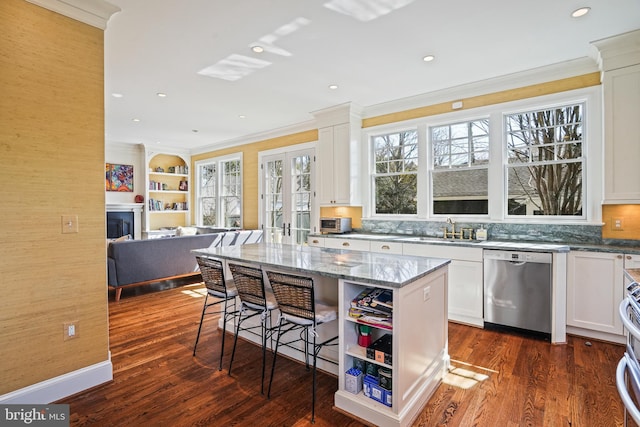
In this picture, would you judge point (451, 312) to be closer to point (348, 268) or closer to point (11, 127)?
point (348, 268)

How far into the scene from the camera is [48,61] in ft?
7.33

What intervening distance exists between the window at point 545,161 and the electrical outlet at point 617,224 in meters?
0.30

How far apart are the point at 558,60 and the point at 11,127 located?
4830 millimetres

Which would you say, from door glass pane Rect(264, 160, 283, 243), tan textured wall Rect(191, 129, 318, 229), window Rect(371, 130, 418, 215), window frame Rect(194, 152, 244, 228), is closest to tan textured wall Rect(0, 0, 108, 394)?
window Rect(371, 130, 418, 215)

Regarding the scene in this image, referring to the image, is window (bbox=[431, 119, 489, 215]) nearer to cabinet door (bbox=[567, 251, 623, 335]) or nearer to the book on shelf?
cabinet door (bbox=[567, 251, 623, 335])

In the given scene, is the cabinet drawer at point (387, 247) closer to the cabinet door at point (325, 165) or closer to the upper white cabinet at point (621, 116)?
the cabinet door at point (325, 165)

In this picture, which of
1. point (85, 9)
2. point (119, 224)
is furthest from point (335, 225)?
point (119, 224)

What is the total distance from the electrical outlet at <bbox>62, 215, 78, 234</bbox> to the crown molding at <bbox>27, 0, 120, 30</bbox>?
1449mm

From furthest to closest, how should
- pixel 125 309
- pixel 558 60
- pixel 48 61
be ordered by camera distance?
pixel 125 309 < pixel 558 60 < pixel 48 61

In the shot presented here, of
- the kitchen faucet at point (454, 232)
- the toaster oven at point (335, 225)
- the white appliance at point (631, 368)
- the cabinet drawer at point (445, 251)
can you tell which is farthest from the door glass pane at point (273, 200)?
the white appliance at point (631, 368)

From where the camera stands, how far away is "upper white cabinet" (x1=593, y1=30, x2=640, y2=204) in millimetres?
3000

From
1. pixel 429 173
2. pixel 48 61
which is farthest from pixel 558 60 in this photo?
pixel 48 61

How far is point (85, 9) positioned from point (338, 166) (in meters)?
3.49

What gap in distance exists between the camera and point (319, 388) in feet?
7.82
